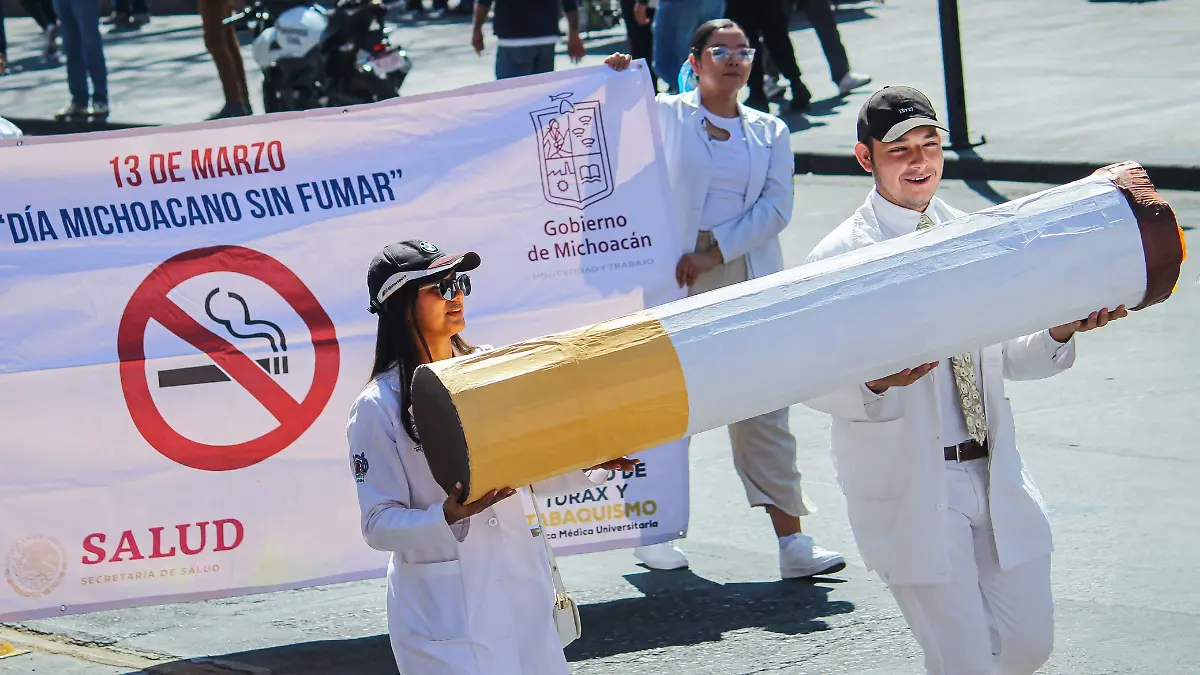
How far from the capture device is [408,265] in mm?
4016

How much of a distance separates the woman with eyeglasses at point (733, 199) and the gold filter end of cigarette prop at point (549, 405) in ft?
9.34

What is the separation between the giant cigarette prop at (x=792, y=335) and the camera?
11.8ft

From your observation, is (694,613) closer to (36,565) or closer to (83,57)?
(36,565)

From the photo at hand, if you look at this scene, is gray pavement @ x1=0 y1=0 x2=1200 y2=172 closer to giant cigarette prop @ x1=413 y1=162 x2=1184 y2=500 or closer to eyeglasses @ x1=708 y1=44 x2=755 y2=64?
eyeglasses @ x1=708 y1=44 x2=755 y2=64

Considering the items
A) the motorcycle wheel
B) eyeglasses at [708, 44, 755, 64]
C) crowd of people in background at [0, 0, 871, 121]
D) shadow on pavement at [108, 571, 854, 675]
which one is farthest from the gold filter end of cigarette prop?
the motorcycle wheel

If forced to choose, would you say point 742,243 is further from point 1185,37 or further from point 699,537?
point 1185,37

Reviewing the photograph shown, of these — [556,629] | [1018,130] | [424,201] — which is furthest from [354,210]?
[1018,130]

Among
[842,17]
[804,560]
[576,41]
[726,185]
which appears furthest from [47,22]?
[804,560]

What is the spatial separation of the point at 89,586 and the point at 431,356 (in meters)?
2.48

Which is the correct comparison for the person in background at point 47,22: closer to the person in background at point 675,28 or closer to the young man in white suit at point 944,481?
the person in background at point 675,28

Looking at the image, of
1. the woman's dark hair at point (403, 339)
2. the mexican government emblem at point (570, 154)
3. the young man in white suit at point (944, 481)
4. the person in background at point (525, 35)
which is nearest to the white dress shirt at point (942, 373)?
the young man in white suit at point (944, 481)

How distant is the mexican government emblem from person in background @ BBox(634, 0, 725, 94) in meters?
6.52

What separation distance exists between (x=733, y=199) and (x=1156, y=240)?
9.30ft

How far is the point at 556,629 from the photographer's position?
411cm
